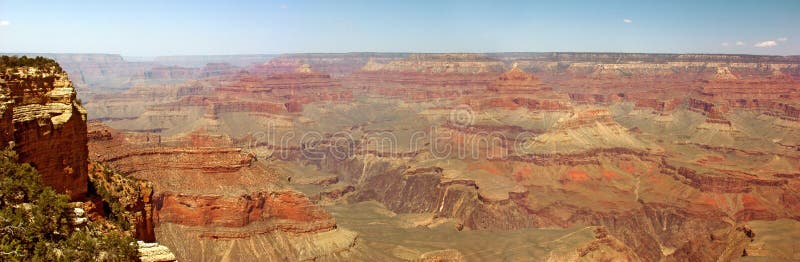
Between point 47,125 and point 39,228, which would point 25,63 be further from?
point 39,228

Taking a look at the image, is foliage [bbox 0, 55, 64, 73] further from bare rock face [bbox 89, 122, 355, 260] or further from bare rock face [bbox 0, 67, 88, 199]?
bare rock face [bbox 89, 122, 355, 260]

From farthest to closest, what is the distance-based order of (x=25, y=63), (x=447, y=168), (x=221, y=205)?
(x=447, y=168) < (x=221, y=205) < (x=25, y=63)

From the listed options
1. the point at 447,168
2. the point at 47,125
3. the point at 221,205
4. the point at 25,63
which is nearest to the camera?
the point at 47,125

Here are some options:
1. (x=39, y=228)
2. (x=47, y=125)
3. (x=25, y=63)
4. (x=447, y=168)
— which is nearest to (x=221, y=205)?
(x=25, y=63)

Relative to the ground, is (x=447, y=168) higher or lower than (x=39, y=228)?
lower

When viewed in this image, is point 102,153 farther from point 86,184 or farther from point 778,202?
point 778,202

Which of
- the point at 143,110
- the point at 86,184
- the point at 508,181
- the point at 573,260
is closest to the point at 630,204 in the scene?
the point at 508,181
